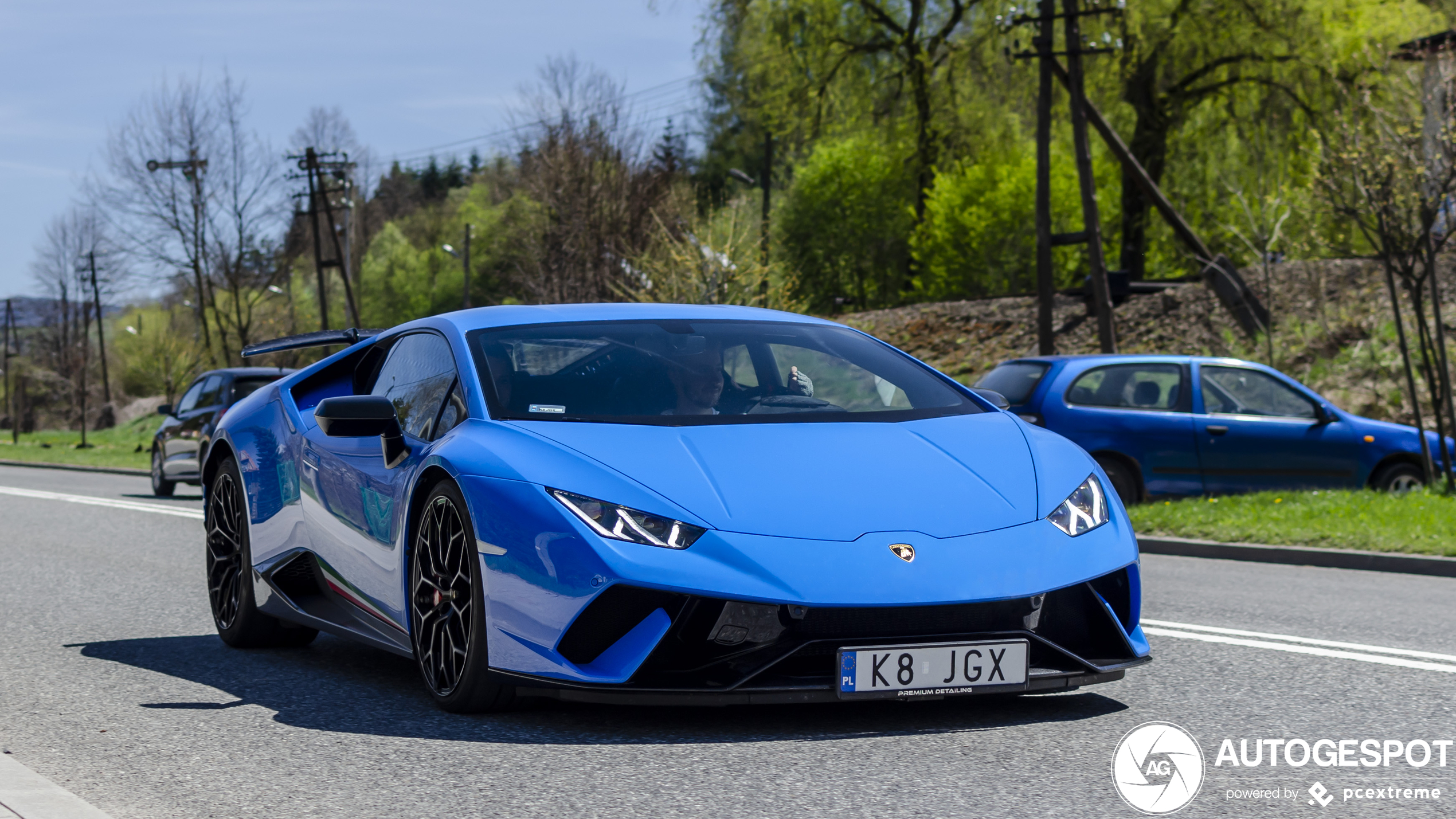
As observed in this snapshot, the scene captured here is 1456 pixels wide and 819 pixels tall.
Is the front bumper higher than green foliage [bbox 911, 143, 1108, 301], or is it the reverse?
green foliage [bbox 911, 143, 1108, 301]

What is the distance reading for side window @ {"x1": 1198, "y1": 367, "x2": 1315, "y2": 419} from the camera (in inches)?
541

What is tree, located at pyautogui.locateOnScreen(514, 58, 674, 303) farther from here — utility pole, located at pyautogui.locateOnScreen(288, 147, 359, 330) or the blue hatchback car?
the blue hatchback car

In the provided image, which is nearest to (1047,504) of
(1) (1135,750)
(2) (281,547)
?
(1) (1135,750)

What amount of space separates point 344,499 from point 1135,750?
293 cm

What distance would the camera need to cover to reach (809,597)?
13.4 ft

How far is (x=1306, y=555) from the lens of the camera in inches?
447

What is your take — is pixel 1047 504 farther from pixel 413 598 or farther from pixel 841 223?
pixel 841 223

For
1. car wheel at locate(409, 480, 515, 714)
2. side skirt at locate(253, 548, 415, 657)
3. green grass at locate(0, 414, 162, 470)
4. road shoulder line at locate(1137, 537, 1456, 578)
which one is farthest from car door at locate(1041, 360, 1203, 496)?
green grass at locate(0, 414, 162, 470)

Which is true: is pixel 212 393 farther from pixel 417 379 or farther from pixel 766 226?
pixel 766 226

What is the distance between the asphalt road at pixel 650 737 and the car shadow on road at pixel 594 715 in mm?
12

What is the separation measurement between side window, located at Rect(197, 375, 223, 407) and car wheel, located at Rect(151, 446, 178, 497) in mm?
1074

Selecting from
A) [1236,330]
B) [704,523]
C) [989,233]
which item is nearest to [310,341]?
[704,523]

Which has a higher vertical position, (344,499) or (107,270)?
(107,270)

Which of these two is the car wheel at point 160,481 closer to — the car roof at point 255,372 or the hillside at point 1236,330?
the car roof at point 255,372
